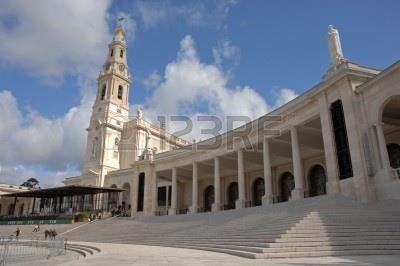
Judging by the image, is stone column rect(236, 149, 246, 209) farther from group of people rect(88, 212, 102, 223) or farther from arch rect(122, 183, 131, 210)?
arch rect(122, 183, 131, 210)

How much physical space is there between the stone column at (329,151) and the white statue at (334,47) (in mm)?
2435

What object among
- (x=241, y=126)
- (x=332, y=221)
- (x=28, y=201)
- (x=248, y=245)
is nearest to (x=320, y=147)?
(x=241, y=126)

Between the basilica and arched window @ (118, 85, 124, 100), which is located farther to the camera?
arched window @ (118, 85, 124, 100)

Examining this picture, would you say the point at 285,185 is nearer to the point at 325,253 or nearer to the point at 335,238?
the point at 335,238

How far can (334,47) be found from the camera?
21.0m

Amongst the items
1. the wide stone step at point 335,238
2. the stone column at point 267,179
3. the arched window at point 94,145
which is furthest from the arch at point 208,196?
the wide stone step at point 335,238

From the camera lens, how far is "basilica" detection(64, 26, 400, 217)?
1775 cm

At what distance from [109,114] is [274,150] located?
33922mm

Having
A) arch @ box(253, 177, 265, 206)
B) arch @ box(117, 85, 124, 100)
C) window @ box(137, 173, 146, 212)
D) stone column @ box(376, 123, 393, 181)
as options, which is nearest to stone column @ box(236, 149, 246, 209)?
arch @ box(253, 177, 265, 206)

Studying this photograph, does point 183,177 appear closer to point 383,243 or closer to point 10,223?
point 10,223

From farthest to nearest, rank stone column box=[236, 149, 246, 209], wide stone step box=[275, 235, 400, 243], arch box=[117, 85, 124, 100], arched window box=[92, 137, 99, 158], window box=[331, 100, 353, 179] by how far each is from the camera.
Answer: arch box=[117, 85, 124, 100] → arched window box=[92, 137, 99, 158] → stone column box=[236, 149, 246, 209] → window box=[331, 100, 353, 179] → wide stone step box=[275, 235, 400, 243]

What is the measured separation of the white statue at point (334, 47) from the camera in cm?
2045

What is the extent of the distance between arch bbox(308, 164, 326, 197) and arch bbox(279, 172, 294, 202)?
2.65 m

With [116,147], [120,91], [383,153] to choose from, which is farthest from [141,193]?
[383,153]
